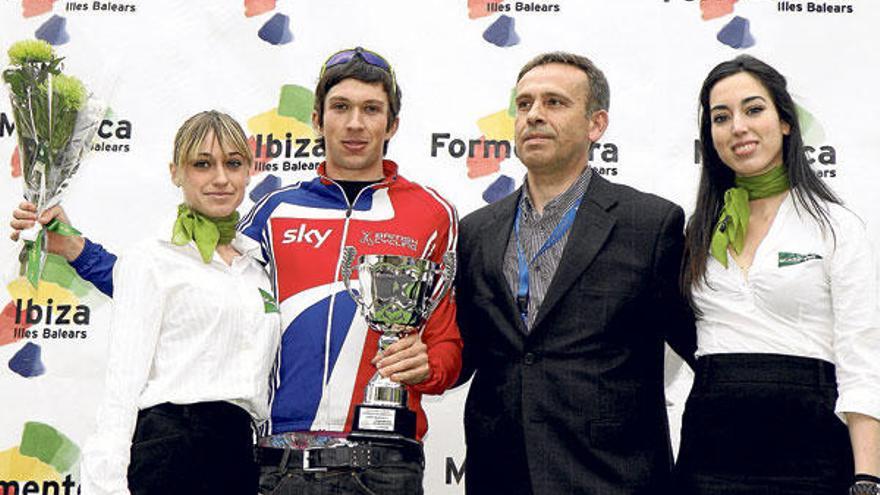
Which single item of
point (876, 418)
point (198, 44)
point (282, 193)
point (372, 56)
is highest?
point (198, 44)

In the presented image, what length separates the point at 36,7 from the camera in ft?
11.5

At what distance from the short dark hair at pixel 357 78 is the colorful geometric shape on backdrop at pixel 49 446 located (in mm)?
1618

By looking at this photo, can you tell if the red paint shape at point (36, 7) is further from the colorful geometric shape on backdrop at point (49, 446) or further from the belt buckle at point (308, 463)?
the belt buckle at point (308, 463)

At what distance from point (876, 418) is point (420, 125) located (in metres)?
1.82

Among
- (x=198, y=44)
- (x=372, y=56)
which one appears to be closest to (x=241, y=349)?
(x=372, y=56)

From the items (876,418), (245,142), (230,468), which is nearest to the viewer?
(876,418)

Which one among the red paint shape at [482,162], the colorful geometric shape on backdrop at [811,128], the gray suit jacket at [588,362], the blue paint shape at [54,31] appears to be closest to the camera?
the gray suit jacket at [588,362]

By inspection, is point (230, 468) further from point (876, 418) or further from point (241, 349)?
point (876, 418)

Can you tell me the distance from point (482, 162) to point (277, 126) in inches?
27.6

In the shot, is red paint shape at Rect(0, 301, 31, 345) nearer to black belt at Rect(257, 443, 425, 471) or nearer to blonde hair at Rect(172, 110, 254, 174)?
blonde hair at Rect(172, 110, 254, 174)

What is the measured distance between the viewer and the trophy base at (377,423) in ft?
6.70

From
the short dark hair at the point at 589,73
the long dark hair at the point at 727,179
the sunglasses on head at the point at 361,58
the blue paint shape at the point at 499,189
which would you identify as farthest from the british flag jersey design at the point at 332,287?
the blue paint shape at the point at 499,189

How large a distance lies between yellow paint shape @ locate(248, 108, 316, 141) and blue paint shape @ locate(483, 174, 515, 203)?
62 cm

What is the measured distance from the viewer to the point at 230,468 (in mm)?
2160
